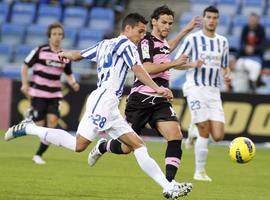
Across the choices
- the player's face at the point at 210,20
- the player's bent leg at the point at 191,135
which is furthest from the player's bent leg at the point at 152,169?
the player's bent leg at the point at 191,135

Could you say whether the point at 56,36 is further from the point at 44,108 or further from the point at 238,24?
the point at 238,24

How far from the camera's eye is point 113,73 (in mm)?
10273

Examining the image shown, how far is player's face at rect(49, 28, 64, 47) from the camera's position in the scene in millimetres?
14945

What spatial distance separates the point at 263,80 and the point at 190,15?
3.93m

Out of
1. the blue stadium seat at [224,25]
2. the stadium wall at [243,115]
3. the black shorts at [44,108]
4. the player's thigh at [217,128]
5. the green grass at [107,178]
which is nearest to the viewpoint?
the green grass at [107,178]

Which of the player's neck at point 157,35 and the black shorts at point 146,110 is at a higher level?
the player's neck at point 157,35

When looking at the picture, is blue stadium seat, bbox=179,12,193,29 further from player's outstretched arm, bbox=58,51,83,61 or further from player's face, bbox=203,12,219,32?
player's outstretched arm, bbox=58,51,83,61

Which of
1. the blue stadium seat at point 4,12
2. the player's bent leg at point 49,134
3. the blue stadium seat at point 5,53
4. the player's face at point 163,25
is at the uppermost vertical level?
the player's face at point 163,25

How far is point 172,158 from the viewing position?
10680 mm

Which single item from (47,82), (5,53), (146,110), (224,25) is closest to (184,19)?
(224,25)

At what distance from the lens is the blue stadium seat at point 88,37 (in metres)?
25.4

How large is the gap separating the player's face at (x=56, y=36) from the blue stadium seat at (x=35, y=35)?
10.8 m

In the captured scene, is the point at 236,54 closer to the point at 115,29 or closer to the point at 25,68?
the point at 115,29

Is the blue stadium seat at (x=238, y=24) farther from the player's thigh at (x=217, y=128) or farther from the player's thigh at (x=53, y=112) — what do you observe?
the player's thigh at (x=217, y=128)
